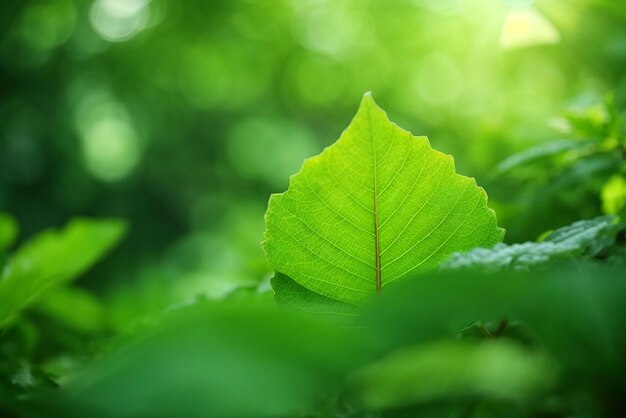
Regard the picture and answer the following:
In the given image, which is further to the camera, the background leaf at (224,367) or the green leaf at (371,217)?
the green leaf at (371,217)

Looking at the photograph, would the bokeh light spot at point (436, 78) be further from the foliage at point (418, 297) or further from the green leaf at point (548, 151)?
the green leaf at point (548, 151)

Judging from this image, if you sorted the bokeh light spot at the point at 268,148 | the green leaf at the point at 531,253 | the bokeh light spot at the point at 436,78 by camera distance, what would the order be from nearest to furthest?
the green leaf at the point at 531,253
the bokeh light spot at the point at 436,78
the bokeh light spot at the point at 268,148

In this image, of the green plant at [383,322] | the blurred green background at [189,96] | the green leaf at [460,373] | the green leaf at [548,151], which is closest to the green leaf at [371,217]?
the green plant at [383,322]

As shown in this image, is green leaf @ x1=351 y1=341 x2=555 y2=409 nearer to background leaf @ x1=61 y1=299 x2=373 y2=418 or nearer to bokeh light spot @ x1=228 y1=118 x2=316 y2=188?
background leaf @ x1=61 y1=299 x2=373 y2=418

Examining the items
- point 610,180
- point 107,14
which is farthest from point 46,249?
point 107,14

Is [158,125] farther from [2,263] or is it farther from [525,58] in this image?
[2,263]

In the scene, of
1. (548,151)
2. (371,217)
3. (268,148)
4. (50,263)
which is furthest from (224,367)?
(268,148)
